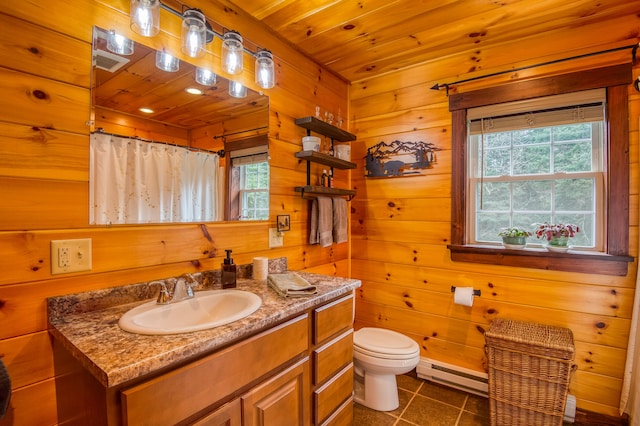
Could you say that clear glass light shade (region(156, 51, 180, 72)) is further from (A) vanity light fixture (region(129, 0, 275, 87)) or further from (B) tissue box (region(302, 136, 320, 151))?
(B) tissue box (region(302, 136, 320, 151))

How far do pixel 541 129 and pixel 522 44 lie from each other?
1.83 ft

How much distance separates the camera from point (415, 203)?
2400 millimetres

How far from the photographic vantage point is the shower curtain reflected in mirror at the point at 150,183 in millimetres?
1209

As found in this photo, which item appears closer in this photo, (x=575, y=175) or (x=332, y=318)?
(x=332, y=318)

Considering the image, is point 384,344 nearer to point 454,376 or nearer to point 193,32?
point 454,376

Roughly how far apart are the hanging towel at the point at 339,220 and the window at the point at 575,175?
77cm

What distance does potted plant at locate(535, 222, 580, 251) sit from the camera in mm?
1884

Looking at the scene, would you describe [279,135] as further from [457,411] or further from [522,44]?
[457,411]

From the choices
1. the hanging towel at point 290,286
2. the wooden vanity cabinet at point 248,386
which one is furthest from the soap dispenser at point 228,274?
the wooden vanity cabinet at point 248,386

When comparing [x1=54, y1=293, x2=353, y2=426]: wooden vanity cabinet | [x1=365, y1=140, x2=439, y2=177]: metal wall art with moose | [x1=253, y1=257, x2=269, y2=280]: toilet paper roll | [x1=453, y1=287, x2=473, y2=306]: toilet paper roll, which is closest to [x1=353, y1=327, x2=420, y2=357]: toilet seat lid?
[x1=54, y1=293, x2=353, y2=426]: wooden vanity cabinet

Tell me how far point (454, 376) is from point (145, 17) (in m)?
2.70

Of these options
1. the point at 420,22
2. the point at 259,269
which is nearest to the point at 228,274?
the point at 259,269

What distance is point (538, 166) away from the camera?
2.06m

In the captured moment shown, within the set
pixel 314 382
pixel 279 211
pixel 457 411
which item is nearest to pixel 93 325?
pixel 314 382
